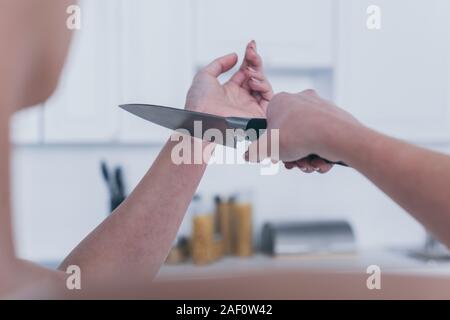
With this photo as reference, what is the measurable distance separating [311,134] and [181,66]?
1055 millimetres

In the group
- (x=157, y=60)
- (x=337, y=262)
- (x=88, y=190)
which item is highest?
(x=157, y=60)

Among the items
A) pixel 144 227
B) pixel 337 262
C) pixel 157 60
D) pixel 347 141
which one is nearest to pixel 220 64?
pixel 144 227

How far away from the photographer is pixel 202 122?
1.70ft

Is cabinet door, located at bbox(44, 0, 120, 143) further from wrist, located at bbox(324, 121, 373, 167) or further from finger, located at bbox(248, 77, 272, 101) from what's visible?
wrist, located at bbox(324, 121, 373, 167)

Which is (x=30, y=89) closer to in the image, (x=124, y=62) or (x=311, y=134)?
(x=311, y=134)

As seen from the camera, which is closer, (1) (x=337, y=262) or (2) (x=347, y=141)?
(2) (x=347, y=141)

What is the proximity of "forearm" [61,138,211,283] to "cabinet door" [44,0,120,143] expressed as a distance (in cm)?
82

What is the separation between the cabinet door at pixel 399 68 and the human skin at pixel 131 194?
0.81 meters

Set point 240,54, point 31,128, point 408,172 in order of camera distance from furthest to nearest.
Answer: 1. point 240,54
2. point 31,128
3. point 408,172

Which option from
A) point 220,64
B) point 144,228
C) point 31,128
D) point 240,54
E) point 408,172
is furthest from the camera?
point 240,54

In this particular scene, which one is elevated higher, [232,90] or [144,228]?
[232,90]

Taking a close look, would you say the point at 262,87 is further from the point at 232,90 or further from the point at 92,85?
the point at 92,85

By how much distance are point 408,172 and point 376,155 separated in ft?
0.08
